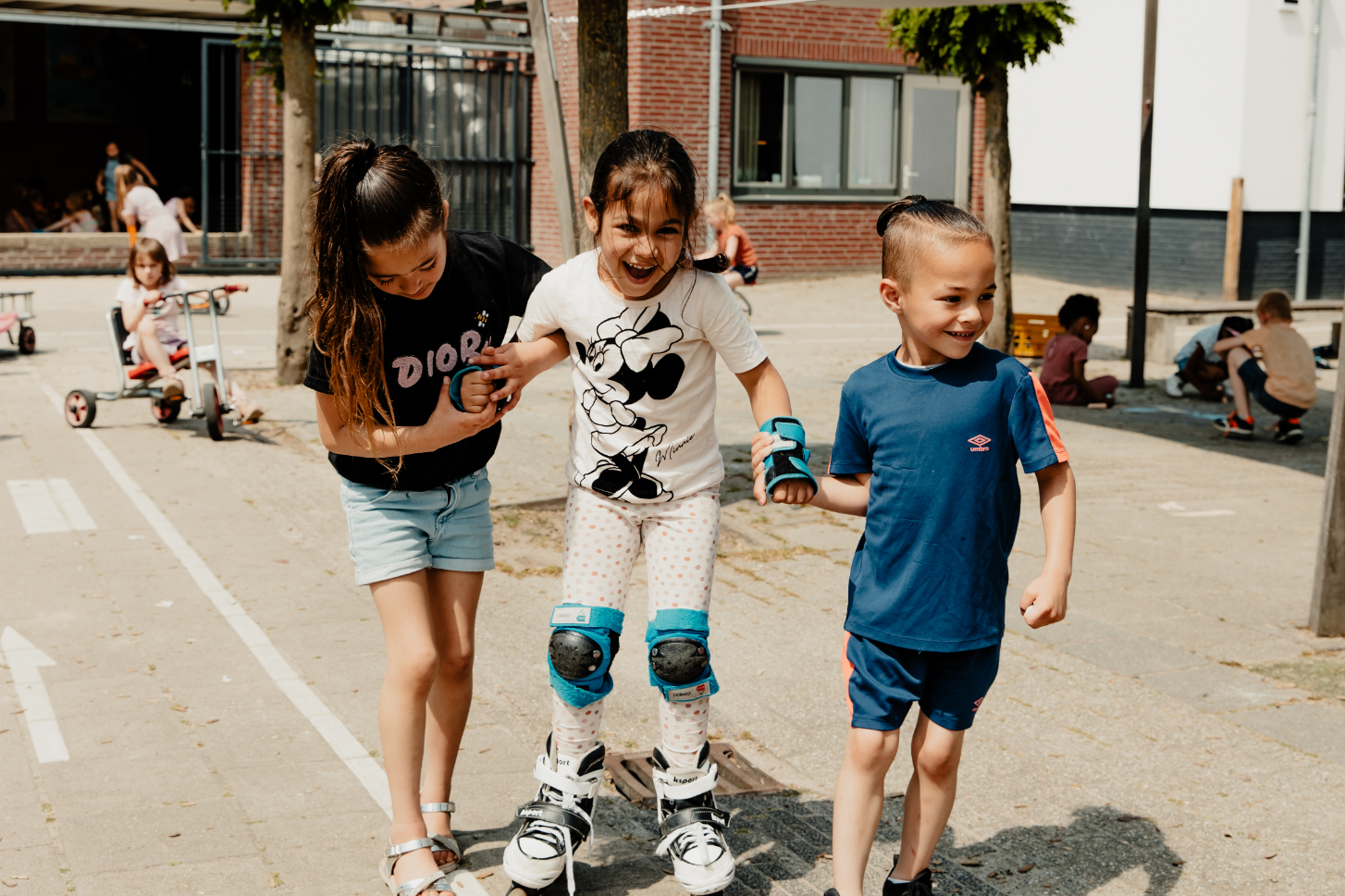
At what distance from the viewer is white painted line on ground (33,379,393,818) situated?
14.0 ft

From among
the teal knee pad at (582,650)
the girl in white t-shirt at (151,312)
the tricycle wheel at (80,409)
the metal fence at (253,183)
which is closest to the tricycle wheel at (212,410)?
the girl in white t-shirt at (151,312)

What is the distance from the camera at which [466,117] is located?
79.3 ft

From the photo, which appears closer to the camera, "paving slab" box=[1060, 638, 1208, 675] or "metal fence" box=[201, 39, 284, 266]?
→ "paving slab" box=[1060, 638, 1208, 675]

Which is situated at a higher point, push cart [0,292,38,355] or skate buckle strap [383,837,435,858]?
push cart [0,292,38,355]

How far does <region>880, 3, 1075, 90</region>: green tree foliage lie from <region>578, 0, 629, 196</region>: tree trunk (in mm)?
6818

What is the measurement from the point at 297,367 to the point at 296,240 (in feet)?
3.54

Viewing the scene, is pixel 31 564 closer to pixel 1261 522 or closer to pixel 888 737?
pixel 888 737

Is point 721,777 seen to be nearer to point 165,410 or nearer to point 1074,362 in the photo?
point 165,410

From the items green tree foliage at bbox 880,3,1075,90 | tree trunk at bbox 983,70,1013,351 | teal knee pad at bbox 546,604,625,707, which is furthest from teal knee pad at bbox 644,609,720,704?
tree trunk at bbox 983,70,1013,351

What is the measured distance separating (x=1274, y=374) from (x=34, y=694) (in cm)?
895

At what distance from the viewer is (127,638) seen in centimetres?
559

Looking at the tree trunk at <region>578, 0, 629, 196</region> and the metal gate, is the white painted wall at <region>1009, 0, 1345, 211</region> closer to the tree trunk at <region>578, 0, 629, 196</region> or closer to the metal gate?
the metal gate

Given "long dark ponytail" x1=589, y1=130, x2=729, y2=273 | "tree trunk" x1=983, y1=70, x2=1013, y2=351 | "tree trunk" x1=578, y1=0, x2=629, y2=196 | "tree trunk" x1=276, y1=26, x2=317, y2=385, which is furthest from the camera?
"tree trunk" x1=983, y1=70, x2=1013, y2=351

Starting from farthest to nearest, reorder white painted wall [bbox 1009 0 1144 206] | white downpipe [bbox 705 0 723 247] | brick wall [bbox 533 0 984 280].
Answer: white painted wall [bbox 1009 0 1144 206] < white downpipe [bbox 705 0 723 247] < brick wall [bbox 533 0 984 280]
